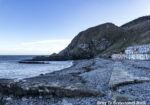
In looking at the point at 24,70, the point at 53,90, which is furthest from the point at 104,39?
the point at 53,90

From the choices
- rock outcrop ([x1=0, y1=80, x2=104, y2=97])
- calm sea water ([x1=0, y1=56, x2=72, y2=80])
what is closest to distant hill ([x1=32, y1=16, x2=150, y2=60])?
calm sea water ([x1=0, y1=56, x2=72, y2=80])

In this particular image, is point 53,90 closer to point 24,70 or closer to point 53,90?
point 53,90

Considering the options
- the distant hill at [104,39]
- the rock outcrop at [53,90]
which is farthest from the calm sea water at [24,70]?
the distant hill at [104,39]

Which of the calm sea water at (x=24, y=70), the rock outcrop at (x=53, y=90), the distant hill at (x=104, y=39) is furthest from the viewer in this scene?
the distant hill at (x=104, y=39)

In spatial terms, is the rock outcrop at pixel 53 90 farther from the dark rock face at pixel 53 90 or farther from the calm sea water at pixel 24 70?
the calm sea water at pixel 24 70

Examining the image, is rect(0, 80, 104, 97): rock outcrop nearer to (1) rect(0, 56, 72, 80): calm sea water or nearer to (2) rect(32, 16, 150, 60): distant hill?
(1) rect(0, 56, 72, 80): calm sea water

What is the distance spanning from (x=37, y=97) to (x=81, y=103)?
2.61 metres

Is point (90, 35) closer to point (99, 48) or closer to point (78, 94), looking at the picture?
point (99, 48)

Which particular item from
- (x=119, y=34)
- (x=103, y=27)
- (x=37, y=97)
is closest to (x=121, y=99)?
(x=37, y=97)

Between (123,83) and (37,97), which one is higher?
(123,83)

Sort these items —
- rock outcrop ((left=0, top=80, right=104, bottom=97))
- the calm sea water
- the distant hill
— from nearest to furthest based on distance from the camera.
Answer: rock outcrop ((left=0, top=80, right=104, bottom=97)) → the calm sea water → the distant hill

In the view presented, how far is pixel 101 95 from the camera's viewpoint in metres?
6.10

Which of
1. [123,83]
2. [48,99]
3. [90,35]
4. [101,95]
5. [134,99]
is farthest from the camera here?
[90,35]

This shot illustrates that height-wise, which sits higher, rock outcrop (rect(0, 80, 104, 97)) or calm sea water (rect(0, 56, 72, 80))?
rock outcrop (rect(0, 80, 104, 97))
